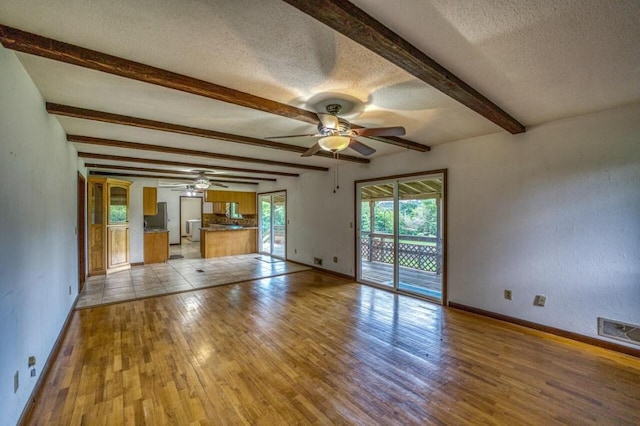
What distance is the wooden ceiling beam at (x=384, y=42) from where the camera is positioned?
1.25 m

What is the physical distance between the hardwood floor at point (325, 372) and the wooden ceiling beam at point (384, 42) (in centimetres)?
229

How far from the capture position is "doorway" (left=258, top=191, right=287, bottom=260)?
8.05 metres

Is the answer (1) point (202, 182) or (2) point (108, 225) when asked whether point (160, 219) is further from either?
(1) point (202, 182)

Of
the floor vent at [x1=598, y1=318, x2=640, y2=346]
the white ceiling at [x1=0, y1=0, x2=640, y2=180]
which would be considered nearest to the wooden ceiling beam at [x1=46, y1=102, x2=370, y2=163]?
the white ceiling at [x1=0, y1=0, x2=640, y2=180]

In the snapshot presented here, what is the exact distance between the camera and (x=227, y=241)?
842 centimetres

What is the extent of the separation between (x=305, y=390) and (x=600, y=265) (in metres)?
3.11

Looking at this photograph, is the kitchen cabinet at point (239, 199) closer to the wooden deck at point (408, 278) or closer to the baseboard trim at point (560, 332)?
the wooden deck at point (408, 278)

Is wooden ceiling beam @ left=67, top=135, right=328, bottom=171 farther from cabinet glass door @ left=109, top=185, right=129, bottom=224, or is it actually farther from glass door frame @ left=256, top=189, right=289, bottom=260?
cabinet glass door @ left=109, top=185, right=129, bottom=224

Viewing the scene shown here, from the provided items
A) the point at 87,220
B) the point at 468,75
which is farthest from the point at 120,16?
the point at 87,220

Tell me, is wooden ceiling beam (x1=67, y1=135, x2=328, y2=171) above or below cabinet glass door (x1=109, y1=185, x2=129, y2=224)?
above

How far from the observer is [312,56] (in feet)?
5.81

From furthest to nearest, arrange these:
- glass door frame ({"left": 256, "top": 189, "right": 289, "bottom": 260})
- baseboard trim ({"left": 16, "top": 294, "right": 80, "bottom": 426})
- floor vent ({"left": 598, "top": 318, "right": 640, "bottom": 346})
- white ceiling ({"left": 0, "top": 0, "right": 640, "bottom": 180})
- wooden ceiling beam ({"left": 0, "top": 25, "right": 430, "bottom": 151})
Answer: glass door frame ({"left": 256, "top": 189, "right": 289, "bottom": 260}), floor vent ({"left": 598, "top": 318, "right": 640, "bottom": 346}), baseboard trim ({"left": 16, "top": 294, "right": 80, "bottom": 426}), wooden ceiling beam ({"left": 0, "top": 25, "right": 430, "bottom": 151}), white ceiling ({"left": 0, "top": 0, "right": 640, "bottom": 180})

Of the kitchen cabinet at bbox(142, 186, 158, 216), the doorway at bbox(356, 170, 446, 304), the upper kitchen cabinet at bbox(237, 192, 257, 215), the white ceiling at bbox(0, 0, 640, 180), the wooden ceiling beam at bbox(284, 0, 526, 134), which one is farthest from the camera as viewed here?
the upper kitchen cabinet at bbox(237, 192, 257, 215)

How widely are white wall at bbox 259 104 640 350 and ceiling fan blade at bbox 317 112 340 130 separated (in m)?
2.32
